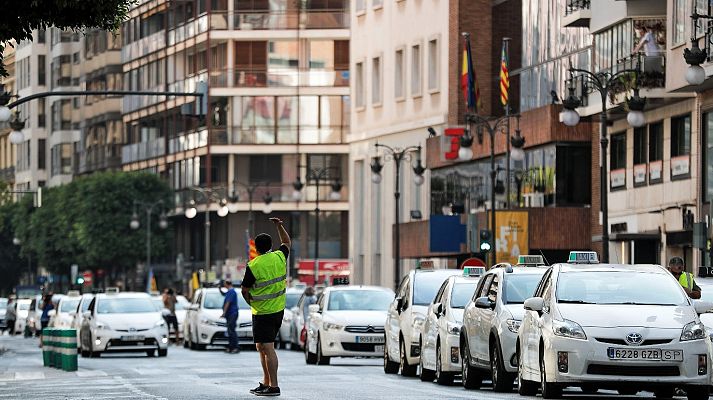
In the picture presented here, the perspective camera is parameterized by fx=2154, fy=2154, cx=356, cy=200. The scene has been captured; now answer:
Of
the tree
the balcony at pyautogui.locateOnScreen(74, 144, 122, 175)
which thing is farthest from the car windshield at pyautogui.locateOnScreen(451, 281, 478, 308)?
the balcony at pyautogui.locateOnScreen(74, 144, 122, 175)

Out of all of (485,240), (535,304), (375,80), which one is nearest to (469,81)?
(375,80)

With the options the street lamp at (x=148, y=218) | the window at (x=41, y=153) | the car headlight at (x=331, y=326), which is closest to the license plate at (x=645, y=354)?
the car headlight at (x=331, y=326)

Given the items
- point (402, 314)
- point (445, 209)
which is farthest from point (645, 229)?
point (402, 314)

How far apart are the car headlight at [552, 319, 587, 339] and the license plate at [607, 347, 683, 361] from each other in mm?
381

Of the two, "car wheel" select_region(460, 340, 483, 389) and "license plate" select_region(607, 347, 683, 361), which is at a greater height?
"license plate" select_region(607, 347, 683, 361)

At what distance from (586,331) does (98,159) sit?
4313 inches

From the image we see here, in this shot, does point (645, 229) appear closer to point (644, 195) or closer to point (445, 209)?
point (644, 195)

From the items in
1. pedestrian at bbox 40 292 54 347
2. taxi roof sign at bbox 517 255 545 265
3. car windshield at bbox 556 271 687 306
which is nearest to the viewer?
car windshield at bbox 556 271 687 306

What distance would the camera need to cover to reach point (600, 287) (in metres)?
23.5

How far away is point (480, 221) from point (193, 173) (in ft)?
156

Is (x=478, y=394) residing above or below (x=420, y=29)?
below

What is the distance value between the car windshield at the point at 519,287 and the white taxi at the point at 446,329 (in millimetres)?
1877

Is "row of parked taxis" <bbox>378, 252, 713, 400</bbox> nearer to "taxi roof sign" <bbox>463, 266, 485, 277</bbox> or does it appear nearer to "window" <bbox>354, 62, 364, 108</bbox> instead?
"taxi roof sign" <bbox>463, 266, 485, 277</bbox>

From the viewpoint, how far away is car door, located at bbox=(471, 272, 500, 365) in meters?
26.7
